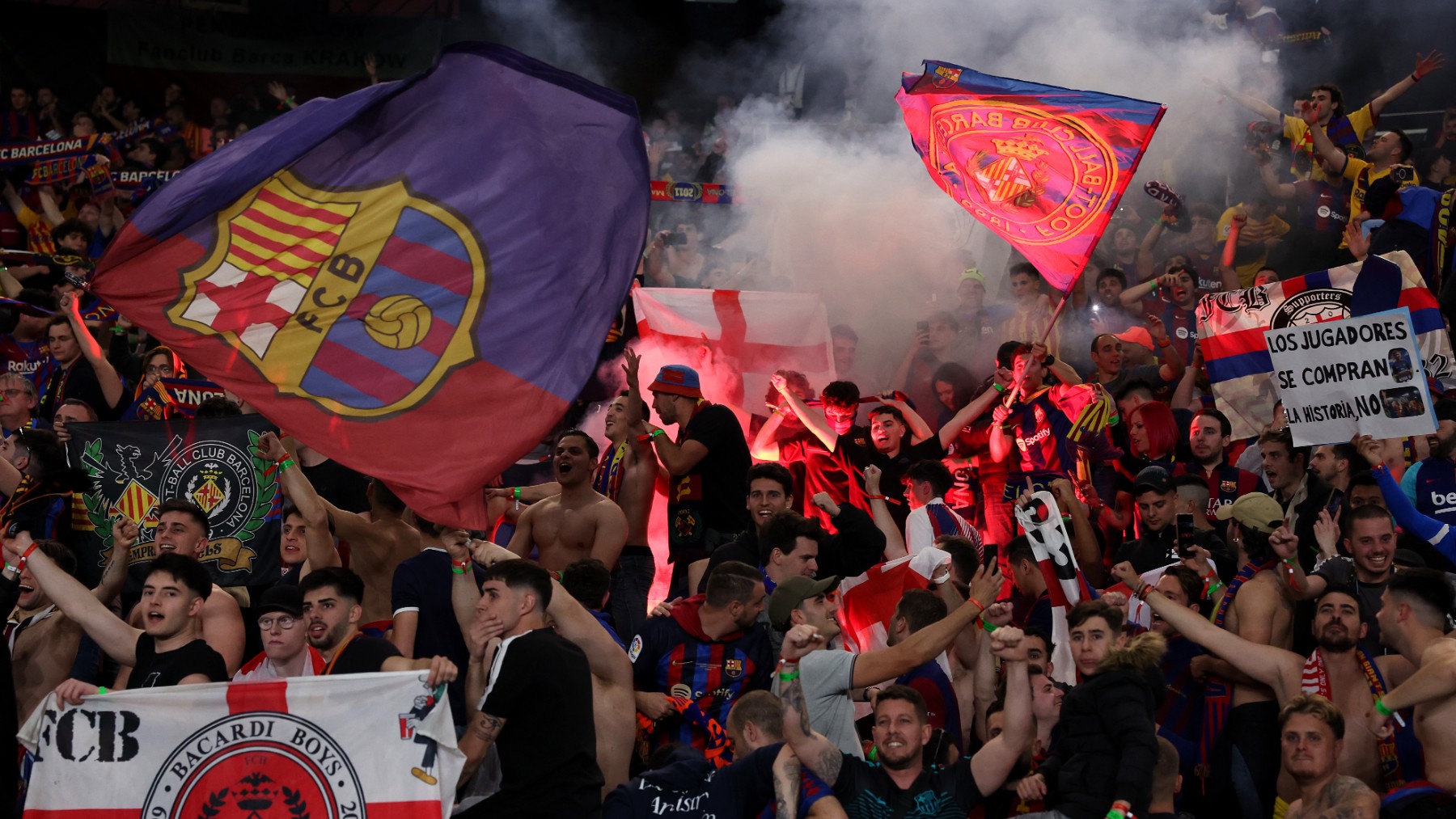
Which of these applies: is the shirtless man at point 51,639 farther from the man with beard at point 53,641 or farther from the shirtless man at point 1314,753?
the shirtless man at point 1314,753

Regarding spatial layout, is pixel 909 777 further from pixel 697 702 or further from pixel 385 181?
pixel 385 181

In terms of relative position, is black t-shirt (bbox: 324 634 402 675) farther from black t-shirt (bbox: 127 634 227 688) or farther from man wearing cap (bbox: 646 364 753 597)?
man wearing cap (bbox: 646 364 753 597)

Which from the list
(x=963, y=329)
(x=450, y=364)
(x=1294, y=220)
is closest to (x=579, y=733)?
(x=450, y=364)

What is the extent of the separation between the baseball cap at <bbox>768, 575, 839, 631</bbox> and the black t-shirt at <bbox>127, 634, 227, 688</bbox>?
212cm

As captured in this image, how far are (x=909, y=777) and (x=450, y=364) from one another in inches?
95.6

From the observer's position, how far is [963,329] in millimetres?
10516

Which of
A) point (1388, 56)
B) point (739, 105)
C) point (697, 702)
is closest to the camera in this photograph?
point (697, 702)

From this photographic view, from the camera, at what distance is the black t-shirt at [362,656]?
5.70 meters

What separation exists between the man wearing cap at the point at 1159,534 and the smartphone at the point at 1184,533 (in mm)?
22

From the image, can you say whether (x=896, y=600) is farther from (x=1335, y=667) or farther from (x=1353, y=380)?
(x=1353, y=380)

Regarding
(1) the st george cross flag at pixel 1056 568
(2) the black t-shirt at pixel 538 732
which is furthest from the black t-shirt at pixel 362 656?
(1) the st george cross flag at pixel 1056 568

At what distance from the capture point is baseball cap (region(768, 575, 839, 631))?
6.24 metres

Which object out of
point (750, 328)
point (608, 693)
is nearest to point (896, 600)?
point (608, 693)

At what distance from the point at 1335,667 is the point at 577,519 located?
3616mm
